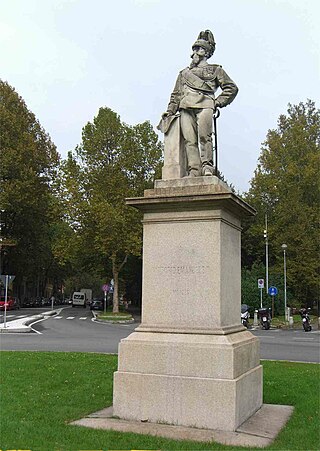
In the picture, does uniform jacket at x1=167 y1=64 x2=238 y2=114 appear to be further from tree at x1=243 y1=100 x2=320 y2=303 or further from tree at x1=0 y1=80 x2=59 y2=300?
tree at x1=0 y1=80 x2=59 y2=300

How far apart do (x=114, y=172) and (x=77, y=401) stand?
3324cm

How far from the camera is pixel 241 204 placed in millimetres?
7285

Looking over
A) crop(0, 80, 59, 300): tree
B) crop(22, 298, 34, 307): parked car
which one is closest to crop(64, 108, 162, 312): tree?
crop(0, 80, 59, 300): tree

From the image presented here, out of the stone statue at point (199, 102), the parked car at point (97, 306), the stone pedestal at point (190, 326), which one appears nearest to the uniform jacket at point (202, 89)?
the stone statue at point (199, 102)

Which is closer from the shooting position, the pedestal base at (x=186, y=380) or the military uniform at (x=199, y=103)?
the pedestal base at (x=186, y=380)

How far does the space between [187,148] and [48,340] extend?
1385cm

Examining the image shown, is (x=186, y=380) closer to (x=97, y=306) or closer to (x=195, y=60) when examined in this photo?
(x=195, y=60)

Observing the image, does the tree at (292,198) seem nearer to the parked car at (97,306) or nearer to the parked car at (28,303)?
the parked car at (97,306)

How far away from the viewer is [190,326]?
6.82 meters

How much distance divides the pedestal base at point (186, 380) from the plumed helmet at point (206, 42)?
164 inches

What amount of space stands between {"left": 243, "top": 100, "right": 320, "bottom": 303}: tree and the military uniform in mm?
33820

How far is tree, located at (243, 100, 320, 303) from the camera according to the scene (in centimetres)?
4056

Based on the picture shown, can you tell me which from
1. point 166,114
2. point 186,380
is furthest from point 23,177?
point 186,380

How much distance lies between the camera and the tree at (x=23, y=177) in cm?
4312
